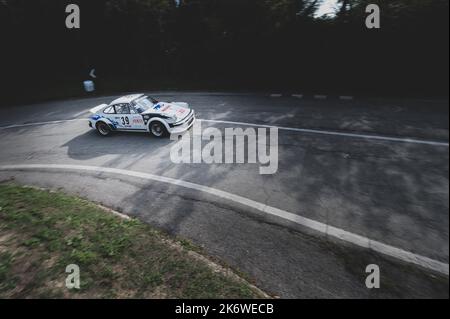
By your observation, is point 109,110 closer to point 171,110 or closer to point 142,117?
point 142,117

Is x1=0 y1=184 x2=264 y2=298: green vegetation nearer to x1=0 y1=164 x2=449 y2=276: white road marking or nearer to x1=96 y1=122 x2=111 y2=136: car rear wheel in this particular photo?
x1=0 y1=164 x2=449 y2=276: white road marking

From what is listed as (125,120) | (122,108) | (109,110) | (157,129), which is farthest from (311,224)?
(109,110)

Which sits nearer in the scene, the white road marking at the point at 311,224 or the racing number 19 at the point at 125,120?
the white road marking at the point at 311,224

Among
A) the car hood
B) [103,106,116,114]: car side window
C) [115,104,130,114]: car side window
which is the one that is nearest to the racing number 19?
[115,104,130,114]: car side window

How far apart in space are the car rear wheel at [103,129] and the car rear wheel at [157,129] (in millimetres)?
2121

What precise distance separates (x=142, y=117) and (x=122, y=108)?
1070 mm

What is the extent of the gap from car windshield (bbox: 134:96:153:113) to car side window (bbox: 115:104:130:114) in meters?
0.38

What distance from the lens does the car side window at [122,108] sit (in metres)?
10.3

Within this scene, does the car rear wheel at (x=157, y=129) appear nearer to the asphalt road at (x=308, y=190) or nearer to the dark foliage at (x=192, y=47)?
the asphalt road at (x=308, y=190)

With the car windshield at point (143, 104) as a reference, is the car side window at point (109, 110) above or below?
below

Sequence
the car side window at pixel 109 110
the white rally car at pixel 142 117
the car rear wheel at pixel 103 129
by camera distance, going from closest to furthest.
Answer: the white rally car at pixel 142 117, the car side window at pixel 109 110, the car rear wheel at pixel 103 129

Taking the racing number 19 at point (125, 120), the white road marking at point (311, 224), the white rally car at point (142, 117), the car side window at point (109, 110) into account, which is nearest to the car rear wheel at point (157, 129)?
the white rally car at point (142, 117)

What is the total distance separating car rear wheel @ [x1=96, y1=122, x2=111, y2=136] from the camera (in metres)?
10.7

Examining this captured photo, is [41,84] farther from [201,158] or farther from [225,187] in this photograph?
[225,187]
